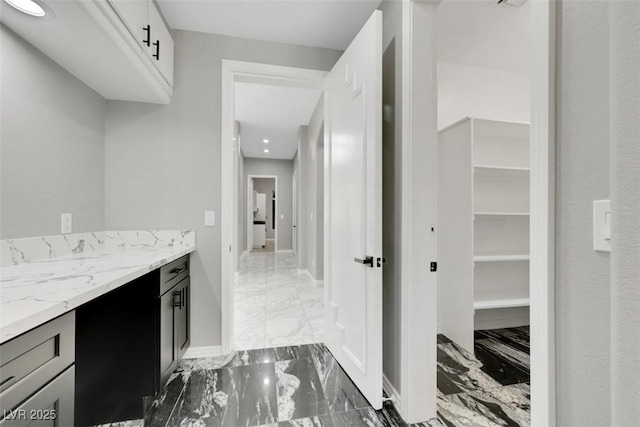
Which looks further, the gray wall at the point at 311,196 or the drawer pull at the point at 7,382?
the gray wall at the point at 311,196

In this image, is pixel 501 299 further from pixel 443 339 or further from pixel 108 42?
pixel 108 42

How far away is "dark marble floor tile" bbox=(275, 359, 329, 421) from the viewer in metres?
1.52

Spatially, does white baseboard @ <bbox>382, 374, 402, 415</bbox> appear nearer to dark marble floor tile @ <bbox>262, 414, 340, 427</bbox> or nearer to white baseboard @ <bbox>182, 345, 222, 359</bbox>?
dark marble floor tile @ <bbox>262, 414, 340, 427</bbox>

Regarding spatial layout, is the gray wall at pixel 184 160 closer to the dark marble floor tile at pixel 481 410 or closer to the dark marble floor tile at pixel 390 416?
the dark marble floor tile at pixel 390 416

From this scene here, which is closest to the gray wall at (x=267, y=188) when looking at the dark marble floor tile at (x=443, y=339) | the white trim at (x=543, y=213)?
the dark marble floor tile at (x=443, y=339)

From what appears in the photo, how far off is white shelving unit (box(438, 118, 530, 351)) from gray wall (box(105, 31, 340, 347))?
1.98m

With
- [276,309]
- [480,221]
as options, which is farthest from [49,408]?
[480,221]

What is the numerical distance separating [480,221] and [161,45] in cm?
304

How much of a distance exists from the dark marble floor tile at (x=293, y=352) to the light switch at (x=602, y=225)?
1985 mm

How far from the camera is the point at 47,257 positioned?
152 cm

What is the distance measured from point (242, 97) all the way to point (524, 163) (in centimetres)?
353

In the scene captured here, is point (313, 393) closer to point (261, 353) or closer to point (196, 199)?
point (261, 353)

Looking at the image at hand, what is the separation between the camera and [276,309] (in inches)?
126

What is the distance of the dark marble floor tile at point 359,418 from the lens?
142 cm
